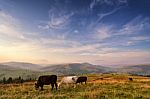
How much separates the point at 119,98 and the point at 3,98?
1156 centimetres

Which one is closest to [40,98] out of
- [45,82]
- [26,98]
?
[26,98]

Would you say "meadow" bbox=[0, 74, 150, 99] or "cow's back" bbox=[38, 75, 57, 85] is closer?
"meadow" bbox=[0, 74, 150, 99]

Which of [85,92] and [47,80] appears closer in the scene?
[85,92]

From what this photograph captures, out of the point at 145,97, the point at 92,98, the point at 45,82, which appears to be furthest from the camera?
the point at 45,82

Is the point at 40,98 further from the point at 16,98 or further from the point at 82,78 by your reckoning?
the point at 82,78

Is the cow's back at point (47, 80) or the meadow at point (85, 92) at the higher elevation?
the cow's back at point (47, 80)

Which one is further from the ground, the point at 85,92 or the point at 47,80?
the point at 47,80

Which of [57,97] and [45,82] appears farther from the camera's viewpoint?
[45,82]

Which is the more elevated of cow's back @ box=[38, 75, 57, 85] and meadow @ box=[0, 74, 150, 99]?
cow's back @ box=[38, 75, 57, 85]

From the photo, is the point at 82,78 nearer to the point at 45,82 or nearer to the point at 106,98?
the point at 45,82

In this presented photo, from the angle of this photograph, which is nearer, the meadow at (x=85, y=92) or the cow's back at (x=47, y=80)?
the meadow at (x=85, y=92)

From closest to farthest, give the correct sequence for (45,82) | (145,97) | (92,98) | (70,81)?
1. (92,98)
2. (145,97)
3. (45,82)
4. (70,81)

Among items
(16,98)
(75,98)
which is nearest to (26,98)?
(16,98)

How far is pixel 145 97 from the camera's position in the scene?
71.3ft
